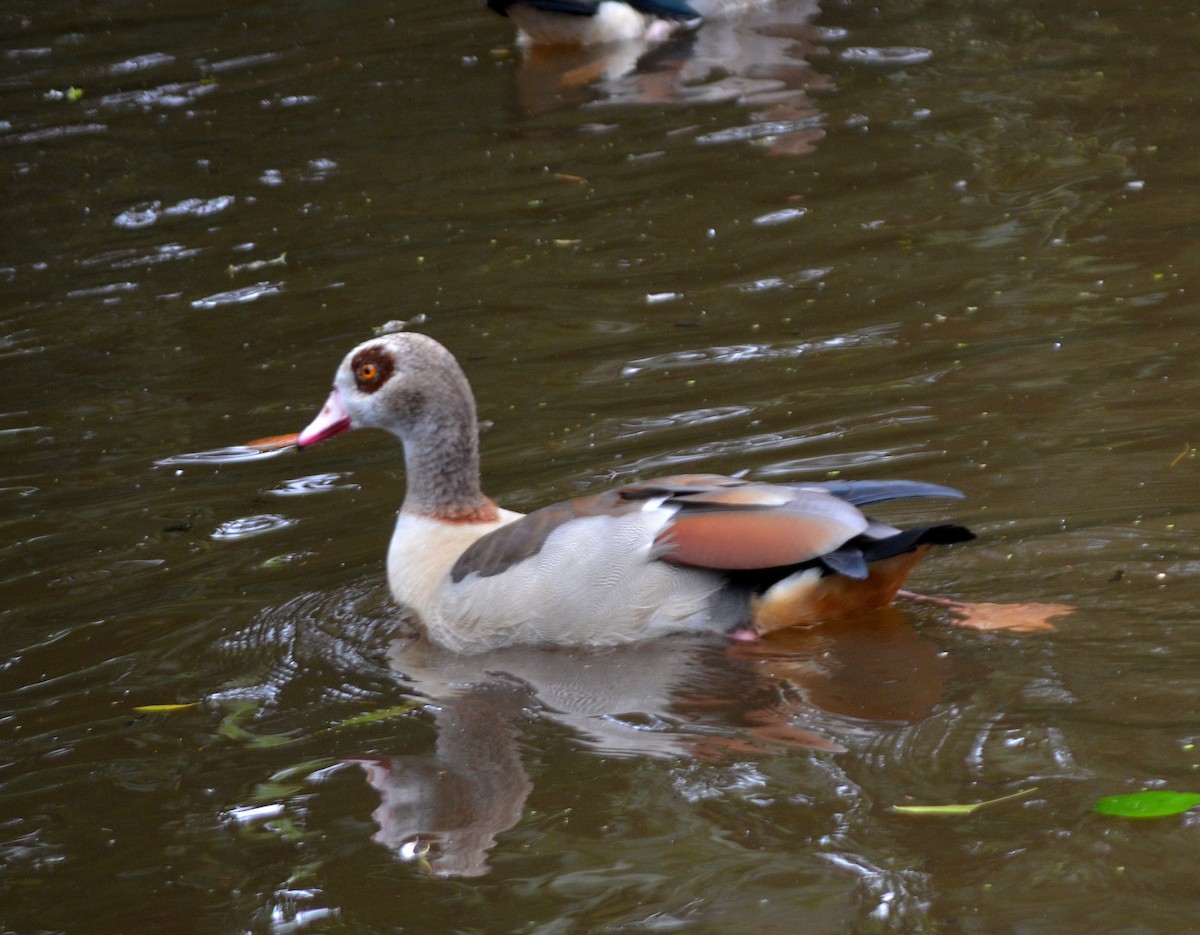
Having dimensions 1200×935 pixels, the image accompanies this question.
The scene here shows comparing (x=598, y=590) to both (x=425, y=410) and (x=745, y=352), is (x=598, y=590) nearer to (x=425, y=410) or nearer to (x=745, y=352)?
(x=425, y=410)

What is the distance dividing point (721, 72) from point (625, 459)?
6418 mm

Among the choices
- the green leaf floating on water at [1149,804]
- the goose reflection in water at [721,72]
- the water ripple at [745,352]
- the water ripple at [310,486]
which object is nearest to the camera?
the green leaf floating on water at [1149,804]

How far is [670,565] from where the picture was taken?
194 inches

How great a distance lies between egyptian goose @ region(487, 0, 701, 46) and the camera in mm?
13055

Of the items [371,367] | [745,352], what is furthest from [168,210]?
[371,367]

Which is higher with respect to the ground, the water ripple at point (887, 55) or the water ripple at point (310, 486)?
the water ripple at point (887, 55)

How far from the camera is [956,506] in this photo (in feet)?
18.2

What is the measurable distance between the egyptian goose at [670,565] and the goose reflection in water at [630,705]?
Answer: 8 centimetres

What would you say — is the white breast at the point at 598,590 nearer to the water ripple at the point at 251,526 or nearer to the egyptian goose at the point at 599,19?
the water ripple at the point at 251,526

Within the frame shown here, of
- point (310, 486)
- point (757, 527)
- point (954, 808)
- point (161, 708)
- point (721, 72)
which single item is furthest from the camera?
point (721, 72)

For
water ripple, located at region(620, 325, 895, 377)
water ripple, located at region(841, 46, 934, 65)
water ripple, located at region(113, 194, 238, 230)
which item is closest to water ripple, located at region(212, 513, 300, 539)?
water ripple, located at region(620, 325, 895, 377)

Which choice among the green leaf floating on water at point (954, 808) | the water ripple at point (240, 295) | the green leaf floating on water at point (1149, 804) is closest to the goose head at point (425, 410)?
the green leaf floating on water at point (954, 808)

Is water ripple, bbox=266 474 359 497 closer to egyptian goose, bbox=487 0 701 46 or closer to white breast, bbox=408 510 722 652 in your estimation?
white breast, bbox=408 510 722 652

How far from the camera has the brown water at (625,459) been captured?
379 cm
